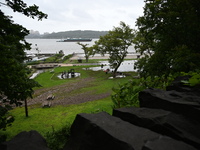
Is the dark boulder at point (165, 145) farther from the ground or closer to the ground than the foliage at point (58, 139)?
farther from the ground

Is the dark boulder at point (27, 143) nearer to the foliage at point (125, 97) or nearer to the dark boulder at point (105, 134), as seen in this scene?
the dark boulder at point (105, 134)

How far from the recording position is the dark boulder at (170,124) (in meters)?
3.83

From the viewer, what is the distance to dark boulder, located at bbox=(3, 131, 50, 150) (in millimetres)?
4499

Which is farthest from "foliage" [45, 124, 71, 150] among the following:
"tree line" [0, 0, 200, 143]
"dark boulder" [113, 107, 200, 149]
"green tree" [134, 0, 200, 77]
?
"green tree" [134, 0, 200, 77]

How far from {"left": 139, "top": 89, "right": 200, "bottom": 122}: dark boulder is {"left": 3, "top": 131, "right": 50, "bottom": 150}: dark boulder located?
12.2 feet

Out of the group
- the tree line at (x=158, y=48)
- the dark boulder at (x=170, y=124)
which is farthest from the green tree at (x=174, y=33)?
the dark boulder at (x=170, y=124)

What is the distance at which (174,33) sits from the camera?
14727 millimetres

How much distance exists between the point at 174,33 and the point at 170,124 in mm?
12649

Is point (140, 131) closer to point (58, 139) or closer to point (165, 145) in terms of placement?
point (165, 145)

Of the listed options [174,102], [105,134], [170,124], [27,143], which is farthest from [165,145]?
[27,143]

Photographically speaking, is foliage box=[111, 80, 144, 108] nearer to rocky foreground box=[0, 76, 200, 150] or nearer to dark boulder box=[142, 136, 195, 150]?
rocky foreground box=[0, 76, 200, 150]

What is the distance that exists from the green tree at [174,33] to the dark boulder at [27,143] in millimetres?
9218

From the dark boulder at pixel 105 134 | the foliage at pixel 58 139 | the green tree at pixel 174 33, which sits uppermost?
the green tree at pixel 174 33

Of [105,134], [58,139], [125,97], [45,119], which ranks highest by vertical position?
[105,134]
